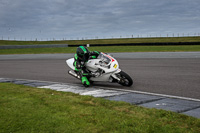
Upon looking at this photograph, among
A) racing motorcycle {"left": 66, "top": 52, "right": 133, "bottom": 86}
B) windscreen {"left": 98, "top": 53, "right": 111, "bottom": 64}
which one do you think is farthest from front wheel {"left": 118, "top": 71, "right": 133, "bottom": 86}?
windscreen {"left": 98, "top": 53, "right": 111, "bottom": 64}

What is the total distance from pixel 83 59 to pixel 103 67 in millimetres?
836

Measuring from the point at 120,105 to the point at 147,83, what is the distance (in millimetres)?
3495

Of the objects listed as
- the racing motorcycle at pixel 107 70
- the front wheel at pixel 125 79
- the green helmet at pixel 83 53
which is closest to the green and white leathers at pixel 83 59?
the green helmet at pixel 83 53

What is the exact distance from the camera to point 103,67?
8391mm

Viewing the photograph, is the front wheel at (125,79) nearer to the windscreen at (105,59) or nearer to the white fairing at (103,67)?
the white fairing at (103,67)

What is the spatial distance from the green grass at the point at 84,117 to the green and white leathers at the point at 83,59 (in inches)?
98.2

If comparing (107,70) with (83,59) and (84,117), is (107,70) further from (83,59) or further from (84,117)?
(84,117)

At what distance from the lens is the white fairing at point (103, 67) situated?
27.1 feet

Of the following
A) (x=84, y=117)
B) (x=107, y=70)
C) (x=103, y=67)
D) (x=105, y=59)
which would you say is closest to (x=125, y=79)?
(x=107, y=70)

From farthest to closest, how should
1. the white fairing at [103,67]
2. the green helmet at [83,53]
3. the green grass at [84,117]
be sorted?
the green helmet at [83,53] → the white fairing at [103,67] → the green grass at [84,117]

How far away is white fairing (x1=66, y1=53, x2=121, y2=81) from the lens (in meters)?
8.26

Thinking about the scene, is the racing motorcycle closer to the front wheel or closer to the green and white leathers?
the front wheel

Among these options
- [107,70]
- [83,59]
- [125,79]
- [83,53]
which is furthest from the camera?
[83,59]

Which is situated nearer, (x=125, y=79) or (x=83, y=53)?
(x=125, y=79)
